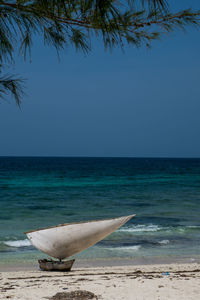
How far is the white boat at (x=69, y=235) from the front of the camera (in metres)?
9.42

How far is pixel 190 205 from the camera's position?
24.4 meters

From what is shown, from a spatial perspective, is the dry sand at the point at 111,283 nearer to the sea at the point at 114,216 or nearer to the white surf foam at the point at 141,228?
the sea at the point at 114,216

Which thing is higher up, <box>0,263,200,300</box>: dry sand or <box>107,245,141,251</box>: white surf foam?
<box>0,263,200,300</box>: dry sand

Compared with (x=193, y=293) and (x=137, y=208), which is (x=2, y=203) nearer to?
(x=137, y=208)

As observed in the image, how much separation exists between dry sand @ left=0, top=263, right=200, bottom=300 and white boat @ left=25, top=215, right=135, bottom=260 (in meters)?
0.59

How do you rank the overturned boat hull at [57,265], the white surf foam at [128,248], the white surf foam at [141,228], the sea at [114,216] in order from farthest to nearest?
the white surf foam at [141,228], the white surf foam at [128,248], the sea at [114,216], the overturned boat hull at [57,265]

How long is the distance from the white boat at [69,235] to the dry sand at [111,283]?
594 mm

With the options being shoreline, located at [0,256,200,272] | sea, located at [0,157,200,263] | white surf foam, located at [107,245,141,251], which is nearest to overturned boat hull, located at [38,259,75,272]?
shoreline, located at [0,256,200,272]

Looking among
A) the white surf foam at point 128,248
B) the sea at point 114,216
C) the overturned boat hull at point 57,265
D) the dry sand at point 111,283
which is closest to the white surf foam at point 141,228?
the sea at point 114,216

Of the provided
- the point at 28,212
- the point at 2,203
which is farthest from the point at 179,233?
the point at 2,203

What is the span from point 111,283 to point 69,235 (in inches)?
88.8

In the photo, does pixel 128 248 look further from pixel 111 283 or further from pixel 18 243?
pixel 111 283

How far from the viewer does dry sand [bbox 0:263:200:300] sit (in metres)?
6.65

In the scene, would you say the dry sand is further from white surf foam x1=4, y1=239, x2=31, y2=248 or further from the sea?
white surf foam x1=4, y1=239, x2=31, y2=248
